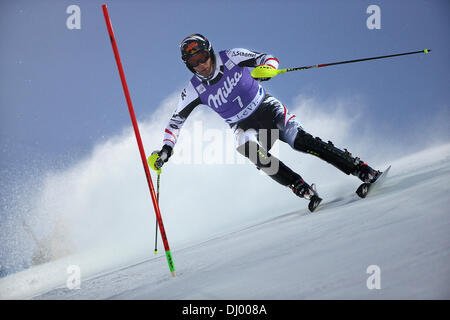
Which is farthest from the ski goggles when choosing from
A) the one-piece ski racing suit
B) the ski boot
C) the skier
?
the ski boot

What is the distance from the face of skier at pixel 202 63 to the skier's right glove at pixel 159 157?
31.7 inches

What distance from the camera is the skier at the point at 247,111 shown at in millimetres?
2783

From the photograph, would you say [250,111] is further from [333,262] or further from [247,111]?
[333,262]

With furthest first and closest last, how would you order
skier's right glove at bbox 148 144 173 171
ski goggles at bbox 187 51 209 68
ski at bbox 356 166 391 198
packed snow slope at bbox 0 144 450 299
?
skier's right glove at bbox 148 144 173 171 → ski goggles at bbox 187 51 209 68 → ski at bbox 356 166 391 198 → packed snow slope at bbox 0 144 450 299

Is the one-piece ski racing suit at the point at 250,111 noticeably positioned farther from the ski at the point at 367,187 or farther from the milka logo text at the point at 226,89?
the ski at the point at 367,187

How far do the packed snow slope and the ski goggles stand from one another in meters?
1.62

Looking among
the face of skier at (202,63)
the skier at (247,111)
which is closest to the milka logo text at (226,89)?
the skier at (247,111)

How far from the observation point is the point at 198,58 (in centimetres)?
286

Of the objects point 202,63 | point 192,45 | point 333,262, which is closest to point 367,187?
point 333,262

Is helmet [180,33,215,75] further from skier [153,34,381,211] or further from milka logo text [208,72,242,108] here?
milka logo text [208,72,242,108]

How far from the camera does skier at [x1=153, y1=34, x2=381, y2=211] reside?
278 centimetres
